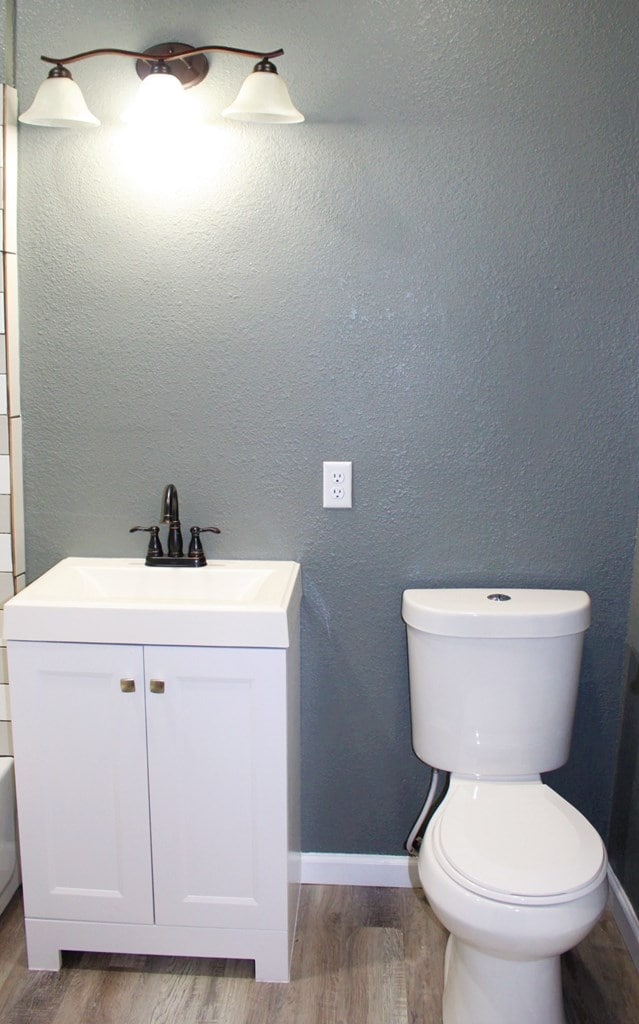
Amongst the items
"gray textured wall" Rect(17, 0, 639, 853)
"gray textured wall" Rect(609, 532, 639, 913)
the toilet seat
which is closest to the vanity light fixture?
"gray textured wall" Rect(17, 0, 639, 853)

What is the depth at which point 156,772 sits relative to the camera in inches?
74.9

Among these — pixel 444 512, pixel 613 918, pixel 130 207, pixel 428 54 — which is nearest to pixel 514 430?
pixel 444 512

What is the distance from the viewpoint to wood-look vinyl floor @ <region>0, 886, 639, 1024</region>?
1892 millimetres

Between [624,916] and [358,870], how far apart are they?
67 cm

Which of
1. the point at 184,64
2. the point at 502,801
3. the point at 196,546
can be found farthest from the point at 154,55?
the point at 502,801

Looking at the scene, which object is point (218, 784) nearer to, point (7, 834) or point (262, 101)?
point (7, 834)

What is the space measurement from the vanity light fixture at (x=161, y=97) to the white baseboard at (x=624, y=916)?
1.97 meters

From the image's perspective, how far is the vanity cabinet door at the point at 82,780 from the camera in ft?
6.11

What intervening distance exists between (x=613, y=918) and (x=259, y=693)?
3.75 ft

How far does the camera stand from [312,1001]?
6.34 feet

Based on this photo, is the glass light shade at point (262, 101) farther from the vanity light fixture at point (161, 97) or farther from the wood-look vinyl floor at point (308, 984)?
the wood-look vinyl floor at point (308, 984)

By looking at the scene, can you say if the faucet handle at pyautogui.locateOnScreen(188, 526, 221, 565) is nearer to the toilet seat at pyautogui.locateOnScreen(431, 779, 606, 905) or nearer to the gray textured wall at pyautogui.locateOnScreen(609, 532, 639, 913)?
the toilet seat at pyautogui.locateOnScreen(431, 779, 606, 905)

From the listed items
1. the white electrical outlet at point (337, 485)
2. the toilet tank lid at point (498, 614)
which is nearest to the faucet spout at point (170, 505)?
the white electrical outlet at point (337, 485)

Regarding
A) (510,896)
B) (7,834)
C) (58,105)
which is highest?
(58,105)
